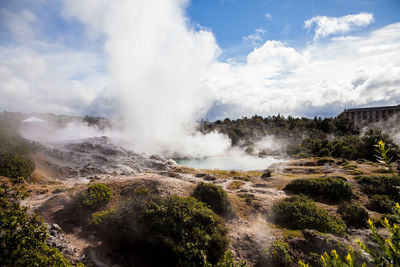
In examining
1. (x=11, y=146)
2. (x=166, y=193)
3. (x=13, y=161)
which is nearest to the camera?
(x=166, y=193)

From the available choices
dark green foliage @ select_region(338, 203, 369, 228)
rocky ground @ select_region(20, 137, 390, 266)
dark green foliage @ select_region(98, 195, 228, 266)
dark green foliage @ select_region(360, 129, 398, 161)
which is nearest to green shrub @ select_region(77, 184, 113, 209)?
rocky ground @ select_region(20, 137, 390, 266)

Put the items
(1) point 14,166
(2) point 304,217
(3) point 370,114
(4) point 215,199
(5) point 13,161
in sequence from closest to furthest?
(2) point 304,217, (4) point 215,199, (1) point 14,166, (5) point 13,161, (3) point 370,114

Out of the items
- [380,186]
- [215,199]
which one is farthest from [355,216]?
[215,199]

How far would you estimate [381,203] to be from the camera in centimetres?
1686

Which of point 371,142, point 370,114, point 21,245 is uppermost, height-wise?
point 370,114

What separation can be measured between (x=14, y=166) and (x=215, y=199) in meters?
24.8

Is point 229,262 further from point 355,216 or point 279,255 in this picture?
point 355,216

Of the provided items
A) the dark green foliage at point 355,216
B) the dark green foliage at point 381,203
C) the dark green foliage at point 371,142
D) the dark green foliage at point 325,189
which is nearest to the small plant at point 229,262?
the dark green foliage at point 355,216

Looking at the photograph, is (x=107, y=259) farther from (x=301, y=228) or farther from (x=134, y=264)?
(x=301, y=228)

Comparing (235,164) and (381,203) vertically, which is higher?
(381,203)

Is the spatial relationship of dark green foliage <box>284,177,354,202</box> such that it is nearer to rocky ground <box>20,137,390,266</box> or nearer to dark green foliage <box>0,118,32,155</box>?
rocky ground <box>20,137,390,266</box>

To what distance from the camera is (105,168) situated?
3475 cm

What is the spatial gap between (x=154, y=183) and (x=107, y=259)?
20.0 feet

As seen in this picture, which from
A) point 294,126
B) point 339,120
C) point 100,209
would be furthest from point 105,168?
point 339,120
